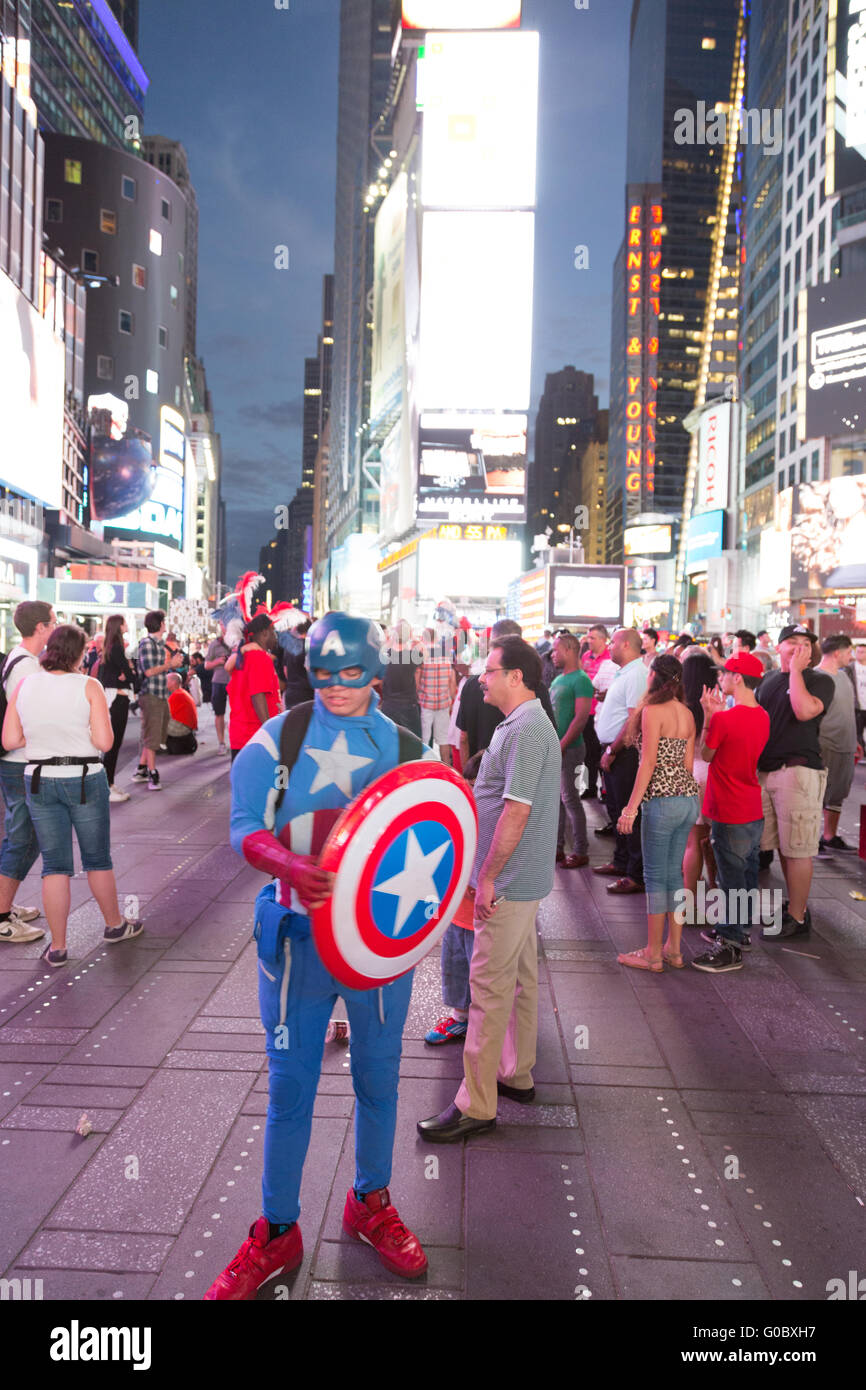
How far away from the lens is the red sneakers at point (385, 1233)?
103 inches

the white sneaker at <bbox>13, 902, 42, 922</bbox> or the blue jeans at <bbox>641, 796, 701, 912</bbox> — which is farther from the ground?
the blue jeans at <bbox>641, 796, 701, 912</bbox>

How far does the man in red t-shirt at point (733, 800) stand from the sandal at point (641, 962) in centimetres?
25

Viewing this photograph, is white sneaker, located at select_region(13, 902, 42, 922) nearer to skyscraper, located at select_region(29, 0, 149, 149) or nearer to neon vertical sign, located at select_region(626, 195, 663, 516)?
skyscraper, located at select_region(29, 0, 149, 149)

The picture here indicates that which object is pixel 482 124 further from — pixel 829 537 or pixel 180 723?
pixel 180 723

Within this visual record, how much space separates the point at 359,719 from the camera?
2.59 meters

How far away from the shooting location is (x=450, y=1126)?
11.3 ft

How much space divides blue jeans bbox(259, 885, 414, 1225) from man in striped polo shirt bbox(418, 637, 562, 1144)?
0.78 m

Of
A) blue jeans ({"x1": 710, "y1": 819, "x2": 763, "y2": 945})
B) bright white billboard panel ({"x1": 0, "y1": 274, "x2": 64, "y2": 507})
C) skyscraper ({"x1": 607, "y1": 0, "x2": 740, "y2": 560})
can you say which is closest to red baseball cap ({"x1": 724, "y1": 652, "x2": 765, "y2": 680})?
blue jeans ({"x1": 710, "y1": 819, "x2": 763, "y2": 945})

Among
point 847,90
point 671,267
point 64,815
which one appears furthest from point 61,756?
point 671,267

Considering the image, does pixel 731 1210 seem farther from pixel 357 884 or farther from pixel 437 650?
pixel 437 650

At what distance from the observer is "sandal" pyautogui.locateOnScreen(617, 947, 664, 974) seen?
5277 millimetres

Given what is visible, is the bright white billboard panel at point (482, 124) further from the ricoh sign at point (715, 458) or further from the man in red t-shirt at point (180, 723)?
the man in red t-shirt at point (180, 723)

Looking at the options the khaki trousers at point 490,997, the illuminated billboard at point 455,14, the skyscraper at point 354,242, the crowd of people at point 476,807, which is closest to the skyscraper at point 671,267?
the skyscraper at point 354,242

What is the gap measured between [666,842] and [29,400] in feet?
90.9
